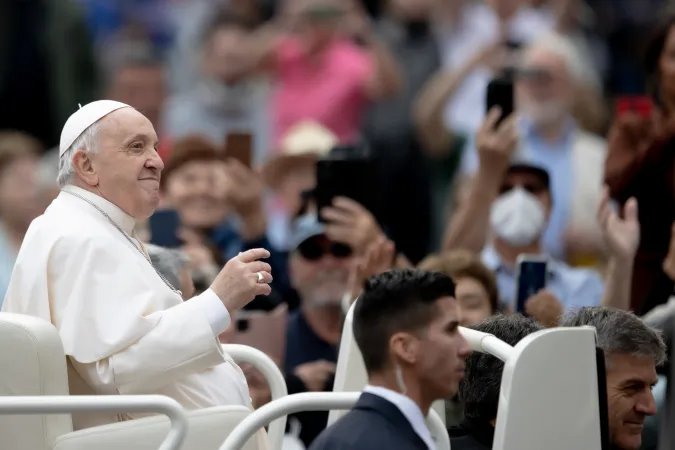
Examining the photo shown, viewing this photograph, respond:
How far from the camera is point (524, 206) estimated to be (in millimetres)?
8445

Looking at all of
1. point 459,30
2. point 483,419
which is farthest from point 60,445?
point 459,30

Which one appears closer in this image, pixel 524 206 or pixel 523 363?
pixel 523 363

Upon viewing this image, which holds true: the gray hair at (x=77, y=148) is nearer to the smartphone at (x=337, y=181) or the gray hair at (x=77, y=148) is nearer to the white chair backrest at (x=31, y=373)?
the white chair backrest at (x=31, y=373)

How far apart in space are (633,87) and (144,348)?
828 cm

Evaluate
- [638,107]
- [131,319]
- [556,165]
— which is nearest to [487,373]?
[131,319]

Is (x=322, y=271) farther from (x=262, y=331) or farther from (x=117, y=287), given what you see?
(x=117, y=287)

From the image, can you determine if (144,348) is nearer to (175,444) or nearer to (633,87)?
(175,444)

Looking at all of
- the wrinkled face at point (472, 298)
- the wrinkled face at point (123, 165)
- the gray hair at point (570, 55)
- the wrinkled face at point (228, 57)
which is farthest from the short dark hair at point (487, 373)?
the wrinkled face at point (228, 57)

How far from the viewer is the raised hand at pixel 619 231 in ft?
24.4

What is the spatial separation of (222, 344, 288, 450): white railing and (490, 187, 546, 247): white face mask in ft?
8.97

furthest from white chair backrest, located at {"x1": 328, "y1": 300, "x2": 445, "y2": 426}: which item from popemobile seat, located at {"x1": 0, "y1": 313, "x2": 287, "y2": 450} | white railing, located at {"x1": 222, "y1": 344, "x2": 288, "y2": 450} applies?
popemobile seat, located at {"x1": 0, "y1": 313, "x2": 287, "y2": 450}

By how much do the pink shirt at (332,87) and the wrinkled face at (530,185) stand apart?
2793mm

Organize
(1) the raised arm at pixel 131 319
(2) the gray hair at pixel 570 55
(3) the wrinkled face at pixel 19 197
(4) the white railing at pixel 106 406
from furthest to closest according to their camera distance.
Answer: (2) the gray hair at pixel 570 55 → (3) the wrinkled face at pixel 19 197 → (1) the raised arm at pixel 131 319 → (4) the white railing at pixel 106 406

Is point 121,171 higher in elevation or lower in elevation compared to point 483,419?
higher
